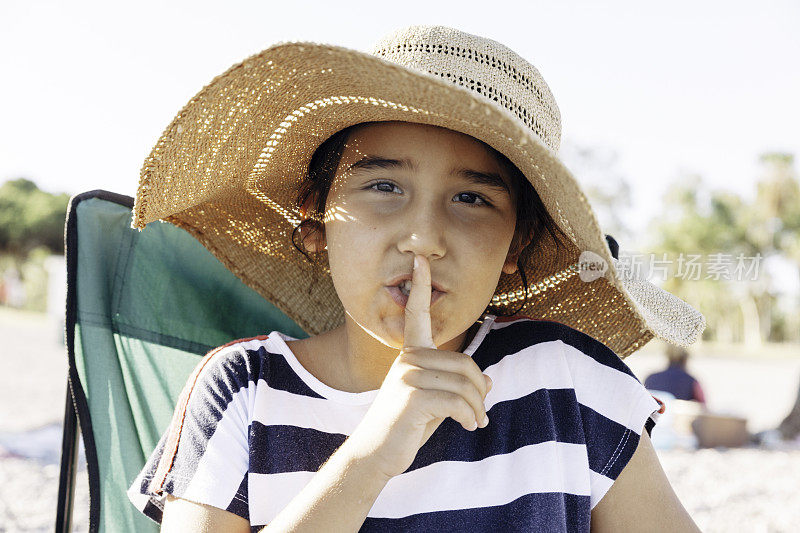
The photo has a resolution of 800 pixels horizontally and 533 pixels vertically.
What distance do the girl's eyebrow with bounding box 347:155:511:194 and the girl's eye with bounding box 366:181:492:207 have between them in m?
0.03

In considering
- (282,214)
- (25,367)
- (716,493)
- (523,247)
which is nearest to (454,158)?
(523,247)

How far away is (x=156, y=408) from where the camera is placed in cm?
198

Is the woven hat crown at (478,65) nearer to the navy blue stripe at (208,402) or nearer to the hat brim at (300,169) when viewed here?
the hat brim at (300,169)

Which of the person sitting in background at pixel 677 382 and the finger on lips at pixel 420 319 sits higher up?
the finger on lips at pixel 420 319

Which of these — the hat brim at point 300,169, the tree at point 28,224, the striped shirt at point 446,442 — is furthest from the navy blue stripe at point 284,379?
the tree at point 28,224

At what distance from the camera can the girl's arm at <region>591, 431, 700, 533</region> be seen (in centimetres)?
138

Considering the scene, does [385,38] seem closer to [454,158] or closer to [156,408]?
[454,158]

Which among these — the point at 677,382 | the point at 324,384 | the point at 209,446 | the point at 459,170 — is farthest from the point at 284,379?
the point at 677,382

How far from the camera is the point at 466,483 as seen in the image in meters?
1.38

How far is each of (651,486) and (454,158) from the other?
0.80m

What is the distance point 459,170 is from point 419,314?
1.08ft

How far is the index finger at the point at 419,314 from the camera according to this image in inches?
46.9

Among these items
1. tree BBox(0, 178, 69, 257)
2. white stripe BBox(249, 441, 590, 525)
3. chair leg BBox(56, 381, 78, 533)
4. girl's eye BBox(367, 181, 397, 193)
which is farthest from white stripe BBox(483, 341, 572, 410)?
tree BBox(0, 178, 69, 257)

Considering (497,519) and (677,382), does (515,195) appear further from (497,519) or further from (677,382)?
(677,382)
